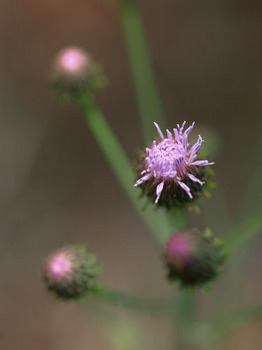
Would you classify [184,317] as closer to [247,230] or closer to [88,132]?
[247,230]

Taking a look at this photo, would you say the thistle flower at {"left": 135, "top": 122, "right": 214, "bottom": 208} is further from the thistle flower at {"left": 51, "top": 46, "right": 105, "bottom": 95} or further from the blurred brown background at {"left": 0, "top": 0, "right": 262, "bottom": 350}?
the blurred brown background at {"left": 0, "top": 0, "right": 262, "bottom": 350}

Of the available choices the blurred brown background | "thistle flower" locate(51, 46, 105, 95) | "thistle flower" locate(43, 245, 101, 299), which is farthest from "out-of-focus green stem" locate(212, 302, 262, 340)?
the blurred brown background

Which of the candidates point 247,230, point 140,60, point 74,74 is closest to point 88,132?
point 140,60

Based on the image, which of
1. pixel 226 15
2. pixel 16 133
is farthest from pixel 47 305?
pixel 226 15

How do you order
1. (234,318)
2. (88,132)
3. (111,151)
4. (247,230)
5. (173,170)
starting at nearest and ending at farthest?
(173,170) < (247,230) < (234,318) < (111,151) < (88,132)

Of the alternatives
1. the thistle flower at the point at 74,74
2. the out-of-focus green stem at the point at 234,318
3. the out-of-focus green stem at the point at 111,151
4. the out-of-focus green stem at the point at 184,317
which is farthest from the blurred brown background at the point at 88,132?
the thistle flower at the point at 74,74

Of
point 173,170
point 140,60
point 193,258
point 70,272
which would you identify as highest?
point 140,60
